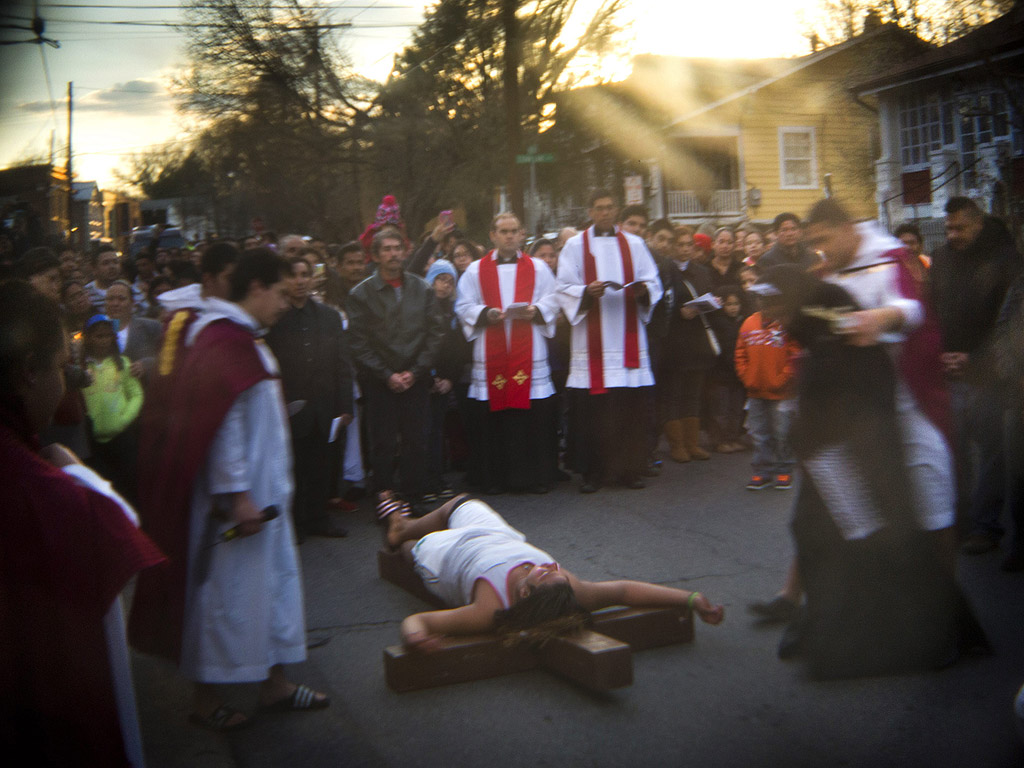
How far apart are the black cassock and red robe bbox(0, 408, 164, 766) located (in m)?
2.92

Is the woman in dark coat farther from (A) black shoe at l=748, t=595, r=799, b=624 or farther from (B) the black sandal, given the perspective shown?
(B) the black sandal

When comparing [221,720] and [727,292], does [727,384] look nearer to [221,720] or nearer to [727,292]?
[727,292]

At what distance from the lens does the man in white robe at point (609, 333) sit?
8352 mm

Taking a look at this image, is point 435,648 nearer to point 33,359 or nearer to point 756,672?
point 756,672

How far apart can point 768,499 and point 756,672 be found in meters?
3.36

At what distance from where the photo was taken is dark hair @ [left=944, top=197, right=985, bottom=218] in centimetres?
647

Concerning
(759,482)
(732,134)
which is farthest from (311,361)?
(732,134)

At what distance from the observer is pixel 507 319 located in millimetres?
8406

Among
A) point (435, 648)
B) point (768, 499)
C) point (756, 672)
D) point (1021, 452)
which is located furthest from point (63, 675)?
point (768, 499)

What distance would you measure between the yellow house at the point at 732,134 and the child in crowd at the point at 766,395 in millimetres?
19081

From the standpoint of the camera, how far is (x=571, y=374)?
8.55 metres

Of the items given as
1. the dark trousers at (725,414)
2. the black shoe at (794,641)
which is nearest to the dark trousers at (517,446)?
the dark trousers at (725,414)

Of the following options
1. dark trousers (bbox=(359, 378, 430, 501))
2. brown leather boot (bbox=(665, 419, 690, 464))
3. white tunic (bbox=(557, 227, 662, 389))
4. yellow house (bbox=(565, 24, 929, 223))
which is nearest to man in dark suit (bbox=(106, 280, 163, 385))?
dark trousers (bbox=(359, 378, 430, 501))

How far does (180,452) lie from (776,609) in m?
2.95
